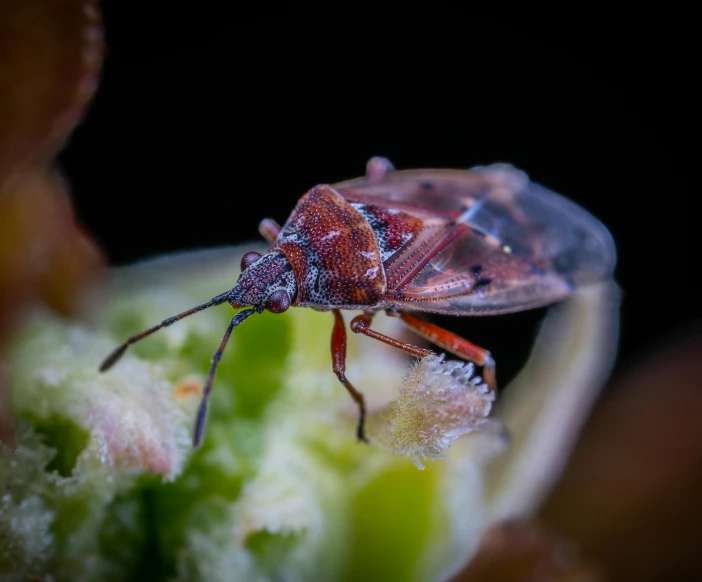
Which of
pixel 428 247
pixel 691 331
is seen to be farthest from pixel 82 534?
pixel 691 331

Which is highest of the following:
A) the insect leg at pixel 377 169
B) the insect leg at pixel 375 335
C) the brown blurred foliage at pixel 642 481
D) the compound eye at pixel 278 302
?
the insect leg at pixel 377 169

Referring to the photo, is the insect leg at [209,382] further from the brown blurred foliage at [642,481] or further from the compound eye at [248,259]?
the brown blurred foliage at [642,481]

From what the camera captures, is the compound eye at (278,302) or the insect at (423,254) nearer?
the compound eye at (278,302)

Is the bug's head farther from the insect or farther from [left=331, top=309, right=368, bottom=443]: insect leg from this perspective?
[left=331, top=309, right=368, bottom=443]: insect leg

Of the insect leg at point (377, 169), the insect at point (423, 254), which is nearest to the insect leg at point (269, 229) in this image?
the insect at point (423, 254)

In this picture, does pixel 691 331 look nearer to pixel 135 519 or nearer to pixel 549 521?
pixel 549 521

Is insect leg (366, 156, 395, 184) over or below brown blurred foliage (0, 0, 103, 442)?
below

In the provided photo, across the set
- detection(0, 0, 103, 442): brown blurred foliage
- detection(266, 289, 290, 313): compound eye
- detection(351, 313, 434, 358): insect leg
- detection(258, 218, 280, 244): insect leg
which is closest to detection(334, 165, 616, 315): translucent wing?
detection(351, 313, 434, 358): insect leg
